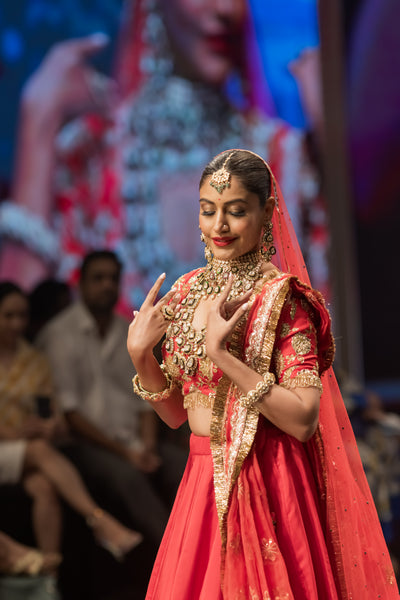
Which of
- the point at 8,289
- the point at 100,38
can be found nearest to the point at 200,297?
the point at 8,289

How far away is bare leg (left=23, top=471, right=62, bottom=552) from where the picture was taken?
155 inches

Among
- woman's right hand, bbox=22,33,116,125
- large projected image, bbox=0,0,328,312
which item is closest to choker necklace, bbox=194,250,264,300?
large projected image, bbox=0,0,328,312

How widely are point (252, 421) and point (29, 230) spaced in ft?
12.4

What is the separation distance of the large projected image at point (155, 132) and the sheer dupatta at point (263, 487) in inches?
140

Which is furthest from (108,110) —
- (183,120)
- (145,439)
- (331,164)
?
(145,439)

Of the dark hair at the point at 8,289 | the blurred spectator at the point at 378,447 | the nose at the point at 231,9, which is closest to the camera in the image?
the dark hair at the point at 8,289

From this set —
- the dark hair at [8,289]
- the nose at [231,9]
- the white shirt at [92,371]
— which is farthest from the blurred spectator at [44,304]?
the nose at [231,9]

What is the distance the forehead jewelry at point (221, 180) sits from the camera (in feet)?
6.64

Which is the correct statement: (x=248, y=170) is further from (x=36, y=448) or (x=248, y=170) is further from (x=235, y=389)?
(x=36, y=448)

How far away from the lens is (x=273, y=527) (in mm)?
1941

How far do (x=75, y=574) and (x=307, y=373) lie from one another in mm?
2606

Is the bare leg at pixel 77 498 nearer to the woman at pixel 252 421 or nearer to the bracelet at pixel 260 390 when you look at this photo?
the woman at pixel 252 421

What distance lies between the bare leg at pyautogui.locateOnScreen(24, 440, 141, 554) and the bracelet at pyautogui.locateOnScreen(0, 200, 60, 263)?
5.72ft

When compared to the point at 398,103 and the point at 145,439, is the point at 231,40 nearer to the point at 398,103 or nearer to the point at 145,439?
the point at 398,103
